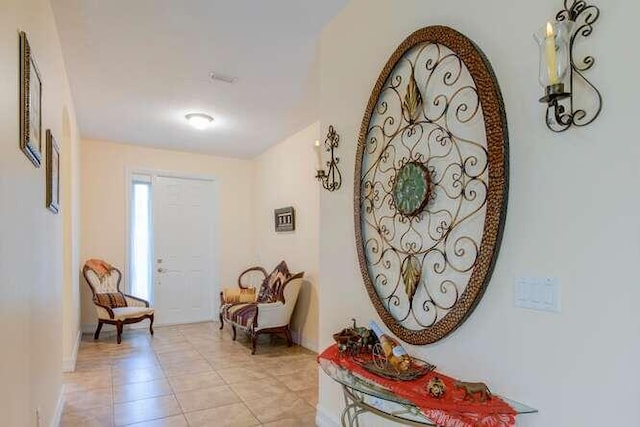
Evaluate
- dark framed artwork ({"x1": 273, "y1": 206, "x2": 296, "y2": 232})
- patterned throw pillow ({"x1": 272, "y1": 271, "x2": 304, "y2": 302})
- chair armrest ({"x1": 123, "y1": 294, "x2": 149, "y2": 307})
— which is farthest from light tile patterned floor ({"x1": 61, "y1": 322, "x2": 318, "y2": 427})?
dark framed artwork ({"x1": 273, "y1": 206, "x2": 296, "y2": 232})

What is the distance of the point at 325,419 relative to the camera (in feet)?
8.68

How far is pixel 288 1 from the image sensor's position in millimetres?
2412

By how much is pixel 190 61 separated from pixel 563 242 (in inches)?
116

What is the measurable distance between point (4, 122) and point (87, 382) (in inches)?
120

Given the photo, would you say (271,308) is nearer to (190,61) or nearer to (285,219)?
(285,219)

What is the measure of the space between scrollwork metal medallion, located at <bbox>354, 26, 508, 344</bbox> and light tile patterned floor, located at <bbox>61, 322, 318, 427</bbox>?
152 centimetres

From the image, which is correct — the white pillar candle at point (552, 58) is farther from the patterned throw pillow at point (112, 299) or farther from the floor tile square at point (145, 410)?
the patterned throw pillow at point (112, 299)

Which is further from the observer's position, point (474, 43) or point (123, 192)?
point (123, 192)

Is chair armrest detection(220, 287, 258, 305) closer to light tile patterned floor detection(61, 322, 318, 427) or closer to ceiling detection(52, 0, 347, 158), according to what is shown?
light tile patterned floor detection(61, 322, 318, 427)

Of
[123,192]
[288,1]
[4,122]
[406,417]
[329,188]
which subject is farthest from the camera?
[123,192]

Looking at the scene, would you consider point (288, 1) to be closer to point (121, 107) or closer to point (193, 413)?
point (121, 107)

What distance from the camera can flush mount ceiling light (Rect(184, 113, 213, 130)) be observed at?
14.5 feet

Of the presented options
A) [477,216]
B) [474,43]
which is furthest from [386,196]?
[474,43]

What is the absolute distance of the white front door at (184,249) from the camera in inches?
237
